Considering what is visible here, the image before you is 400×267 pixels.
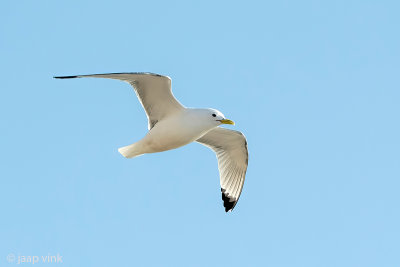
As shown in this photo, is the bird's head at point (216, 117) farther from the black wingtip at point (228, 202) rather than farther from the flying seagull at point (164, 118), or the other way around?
the black wingtip at point (228, 202)

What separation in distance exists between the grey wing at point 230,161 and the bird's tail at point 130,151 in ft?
4.84

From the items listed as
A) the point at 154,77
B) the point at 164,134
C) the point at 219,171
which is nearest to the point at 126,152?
the point at 164,134

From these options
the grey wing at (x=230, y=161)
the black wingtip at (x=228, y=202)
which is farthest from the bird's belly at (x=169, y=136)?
the black wingtip at (x=228, y=202)

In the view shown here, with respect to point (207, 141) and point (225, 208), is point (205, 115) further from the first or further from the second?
point (225, 208)

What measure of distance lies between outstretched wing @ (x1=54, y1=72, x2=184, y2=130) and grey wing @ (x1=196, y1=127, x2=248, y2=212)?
129 centimetres

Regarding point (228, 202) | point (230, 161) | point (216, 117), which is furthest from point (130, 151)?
point (228, 202)

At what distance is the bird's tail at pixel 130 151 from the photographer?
8.60 meters

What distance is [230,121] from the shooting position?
8.27 metres

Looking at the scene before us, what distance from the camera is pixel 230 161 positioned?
395 inches

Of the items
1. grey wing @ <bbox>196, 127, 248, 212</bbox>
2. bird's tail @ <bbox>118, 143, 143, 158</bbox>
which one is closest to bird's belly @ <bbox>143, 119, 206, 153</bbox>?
bird's tail @ <bbox>118, 143, 143, 158</bbox>

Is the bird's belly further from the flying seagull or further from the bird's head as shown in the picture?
the bird's head

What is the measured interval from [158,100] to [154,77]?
0.48 m

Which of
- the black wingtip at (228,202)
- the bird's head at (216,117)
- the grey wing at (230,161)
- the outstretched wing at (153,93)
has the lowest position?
the black wingtip at (228,202)

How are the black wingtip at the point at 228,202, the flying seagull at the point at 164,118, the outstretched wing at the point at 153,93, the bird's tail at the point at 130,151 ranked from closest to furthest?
the outstretched wing at the point at 153,93 → the flying seagull at the point at 164,118 → the bird's tail at the point at 130,151 → the black wingtip at the point at 228,202
